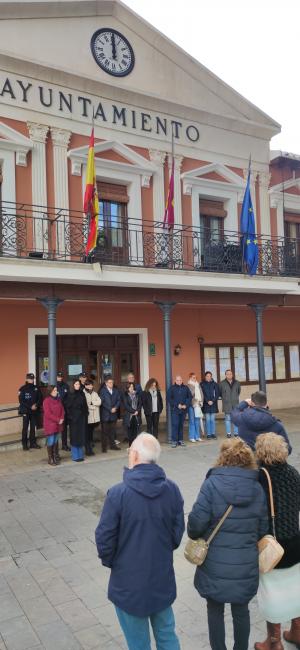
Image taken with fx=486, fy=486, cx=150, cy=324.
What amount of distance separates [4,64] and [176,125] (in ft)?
15.1

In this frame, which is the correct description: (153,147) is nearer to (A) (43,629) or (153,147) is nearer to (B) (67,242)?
(B) (67,242)

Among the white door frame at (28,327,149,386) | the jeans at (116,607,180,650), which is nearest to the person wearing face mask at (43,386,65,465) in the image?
the white door frame at (28,327,149,386)

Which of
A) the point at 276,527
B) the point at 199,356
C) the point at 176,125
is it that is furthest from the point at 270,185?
the point at 276,527

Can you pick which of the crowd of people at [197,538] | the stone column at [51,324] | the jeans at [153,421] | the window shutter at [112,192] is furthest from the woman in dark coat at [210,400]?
the crowd of people at [197,538]

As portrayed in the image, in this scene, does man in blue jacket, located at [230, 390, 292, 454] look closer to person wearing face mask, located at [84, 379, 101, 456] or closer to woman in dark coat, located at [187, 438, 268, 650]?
woman in dark coat, located at [187, 438, 268, 650]

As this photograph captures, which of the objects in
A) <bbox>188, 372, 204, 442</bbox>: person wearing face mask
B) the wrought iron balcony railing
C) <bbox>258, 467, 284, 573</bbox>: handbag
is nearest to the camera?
<bbox>258, 467, 284, 573</bbox>: handbag

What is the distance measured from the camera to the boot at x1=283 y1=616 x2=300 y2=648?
334 cm

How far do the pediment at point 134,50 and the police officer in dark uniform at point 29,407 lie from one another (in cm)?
710

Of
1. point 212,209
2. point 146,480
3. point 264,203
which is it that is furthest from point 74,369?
point 146,480

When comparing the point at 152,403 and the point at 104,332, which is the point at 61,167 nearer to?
the point at 104,332

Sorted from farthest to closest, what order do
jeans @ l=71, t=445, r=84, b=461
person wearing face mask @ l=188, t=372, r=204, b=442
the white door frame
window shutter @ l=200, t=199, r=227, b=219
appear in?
window shutter @ l=200, t=199, r=227, b=219
the white door frame
person wearing face mask @ l=188, t=372, r=204, b=442
jeans @ l=71, t=445, r=84, b=461

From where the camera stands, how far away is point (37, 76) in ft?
36.0

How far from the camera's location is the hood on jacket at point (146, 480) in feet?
8.52

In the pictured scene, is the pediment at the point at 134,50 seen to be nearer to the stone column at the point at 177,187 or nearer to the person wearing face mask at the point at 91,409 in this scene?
the stone column at the point at 177,187
